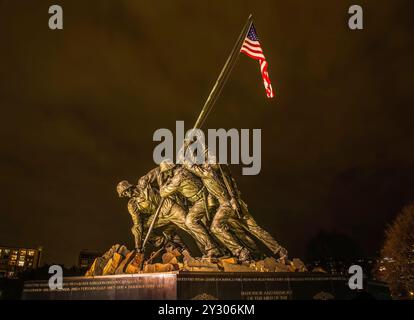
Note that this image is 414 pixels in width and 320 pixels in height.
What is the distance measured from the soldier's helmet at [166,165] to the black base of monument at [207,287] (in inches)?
177

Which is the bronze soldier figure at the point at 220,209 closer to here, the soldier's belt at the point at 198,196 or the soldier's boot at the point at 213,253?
the soldier's belt at the point at 198,196

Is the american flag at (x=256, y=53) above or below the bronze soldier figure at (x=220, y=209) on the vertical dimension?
above

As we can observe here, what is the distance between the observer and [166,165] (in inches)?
598

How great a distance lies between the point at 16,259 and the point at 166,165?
10324 centimetres

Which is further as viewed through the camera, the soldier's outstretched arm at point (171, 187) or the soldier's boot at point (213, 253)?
the soldier's outstretched arm at point (171, 187)

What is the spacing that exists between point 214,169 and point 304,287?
5358 millimetres

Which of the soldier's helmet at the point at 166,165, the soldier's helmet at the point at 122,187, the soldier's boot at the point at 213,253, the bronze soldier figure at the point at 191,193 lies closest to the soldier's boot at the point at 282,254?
the soldier's boot at the point at 213,253

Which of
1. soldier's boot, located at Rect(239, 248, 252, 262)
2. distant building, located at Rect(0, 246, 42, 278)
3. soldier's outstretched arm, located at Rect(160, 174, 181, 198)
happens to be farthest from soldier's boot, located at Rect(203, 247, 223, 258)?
distant building, located at Rect(0, 246, 42, 278)

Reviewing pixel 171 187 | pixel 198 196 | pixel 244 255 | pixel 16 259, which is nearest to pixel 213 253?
pixel 244 255

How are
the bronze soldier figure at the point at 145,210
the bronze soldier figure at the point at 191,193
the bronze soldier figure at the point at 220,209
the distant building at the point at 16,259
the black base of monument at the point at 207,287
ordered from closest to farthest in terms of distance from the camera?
1. the black base of monument at the point at 207,287
2. the bronze soldier figure at the point at 220,209
3. the bronze soldier figure at the point at 191,193
4. the bronze soldier figure at the point at 145,210
5. the distant building at the point at 16,259

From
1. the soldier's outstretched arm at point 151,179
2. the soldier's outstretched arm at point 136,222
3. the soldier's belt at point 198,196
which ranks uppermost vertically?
the soldier's outstretched arm at point 151,179

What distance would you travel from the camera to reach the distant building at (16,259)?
98750 mm
